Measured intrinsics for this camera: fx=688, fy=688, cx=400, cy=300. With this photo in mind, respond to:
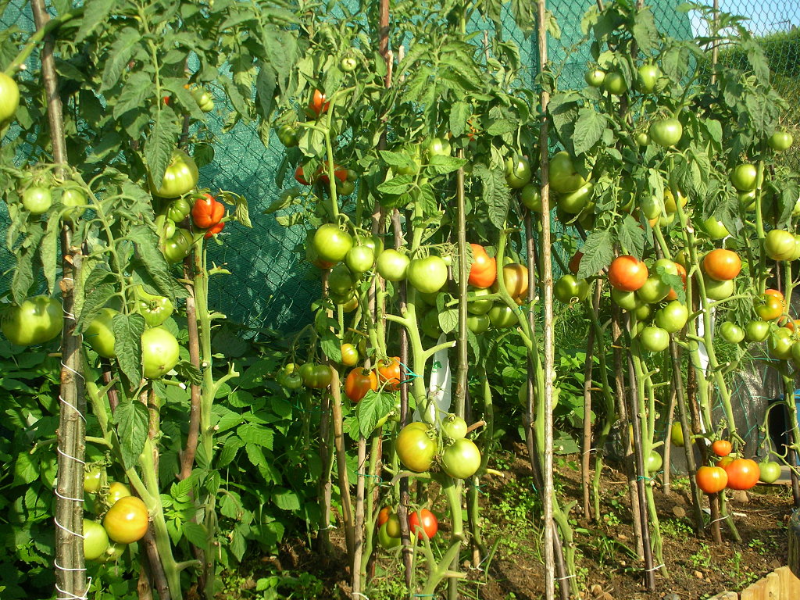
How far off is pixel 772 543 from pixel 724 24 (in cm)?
170

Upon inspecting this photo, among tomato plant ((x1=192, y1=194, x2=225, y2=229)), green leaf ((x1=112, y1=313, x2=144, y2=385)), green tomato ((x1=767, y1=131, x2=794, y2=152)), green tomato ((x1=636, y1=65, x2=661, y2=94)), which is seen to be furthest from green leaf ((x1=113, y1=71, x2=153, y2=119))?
green tomato ((x1=767, y1=131, x2=794, y2=152))

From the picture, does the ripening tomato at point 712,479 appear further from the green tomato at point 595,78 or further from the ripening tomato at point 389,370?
the green tomato at point 595,78

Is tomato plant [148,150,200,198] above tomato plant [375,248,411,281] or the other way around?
above

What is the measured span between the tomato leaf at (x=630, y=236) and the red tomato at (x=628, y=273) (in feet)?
0.21

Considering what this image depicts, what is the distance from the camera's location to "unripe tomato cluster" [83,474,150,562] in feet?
4.17

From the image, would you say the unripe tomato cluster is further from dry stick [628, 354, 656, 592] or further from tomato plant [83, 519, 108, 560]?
dry stick [628, 354, 656, 592]

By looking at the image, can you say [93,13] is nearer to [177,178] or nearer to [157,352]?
[177,178]

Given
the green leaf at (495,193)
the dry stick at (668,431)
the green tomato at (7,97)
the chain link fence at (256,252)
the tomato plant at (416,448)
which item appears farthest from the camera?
the chain link fence at (256,252)

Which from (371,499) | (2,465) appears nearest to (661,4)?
(371,499)

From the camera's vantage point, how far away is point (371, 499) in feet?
→ 5.80

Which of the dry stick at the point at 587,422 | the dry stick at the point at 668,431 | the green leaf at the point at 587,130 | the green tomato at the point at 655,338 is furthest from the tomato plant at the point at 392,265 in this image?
the dry stick at the point at 668,431

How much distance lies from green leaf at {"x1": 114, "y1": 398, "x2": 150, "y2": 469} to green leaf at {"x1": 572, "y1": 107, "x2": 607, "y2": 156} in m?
1.06

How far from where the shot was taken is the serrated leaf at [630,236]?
1702 mm

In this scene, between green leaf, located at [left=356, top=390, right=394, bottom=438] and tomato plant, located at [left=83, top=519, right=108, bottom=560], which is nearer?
tomato plant, located at [left=83, top=519, right=108, bottom=560]
